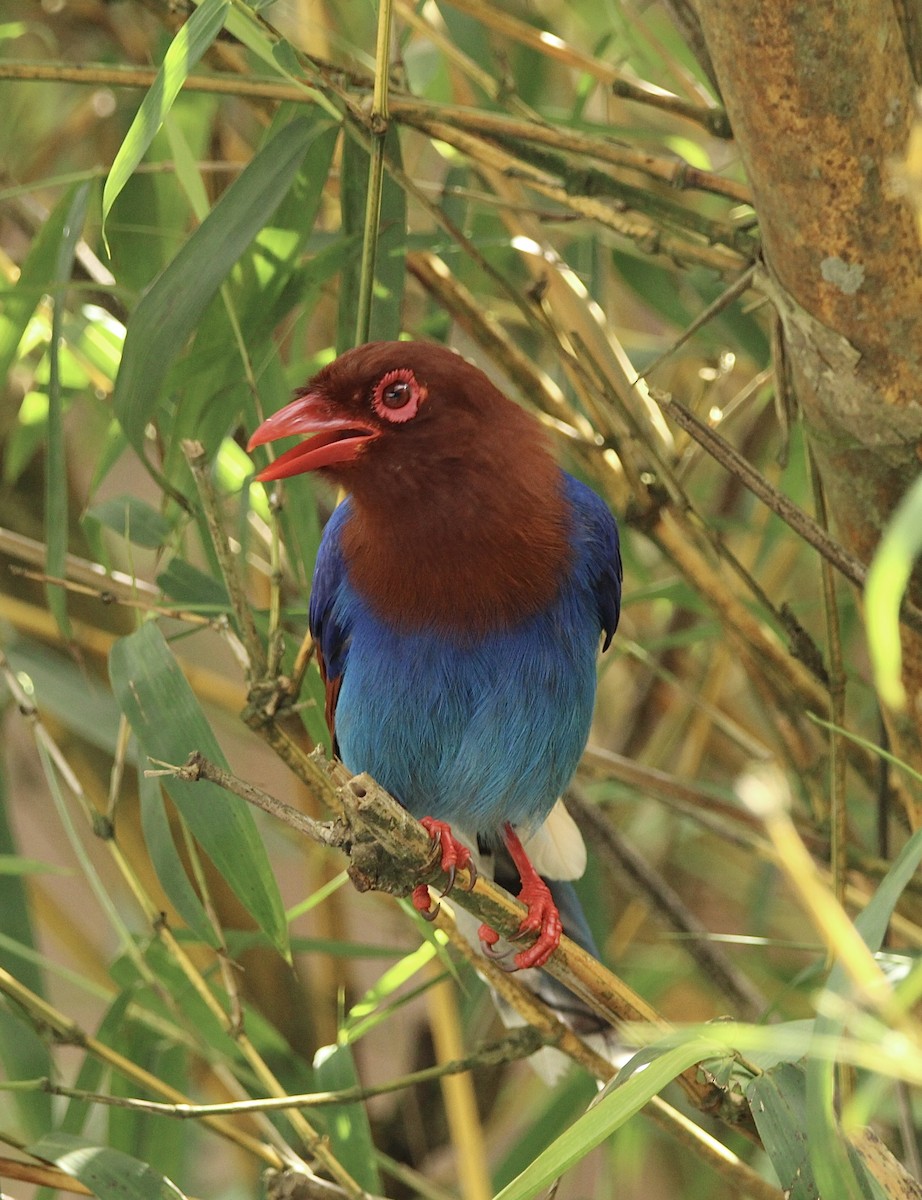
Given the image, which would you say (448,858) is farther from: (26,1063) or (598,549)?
(26,1063)

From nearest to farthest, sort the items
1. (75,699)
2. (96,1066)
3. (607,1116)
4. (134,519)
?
(607,1116), (134,519), (96,1066), (75,699)

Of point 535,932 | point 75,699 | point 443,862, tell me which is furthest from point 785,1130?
point 75,699

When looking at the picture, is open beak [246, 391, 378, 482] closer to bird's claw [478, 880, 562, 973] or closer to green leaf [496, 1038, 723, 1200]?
bird's claw [478, 880, 562, 973]

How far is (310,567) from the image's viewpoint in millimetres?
2424

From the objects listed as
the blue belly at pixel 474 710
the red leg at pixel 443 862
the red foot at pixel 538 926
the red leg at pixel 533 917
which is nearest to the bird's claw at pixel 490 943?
the red leg at pixel 533 917

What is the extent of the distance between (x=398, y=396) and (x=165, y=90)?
598 millimetres

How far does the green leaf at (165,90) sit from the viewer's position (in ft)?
5.04

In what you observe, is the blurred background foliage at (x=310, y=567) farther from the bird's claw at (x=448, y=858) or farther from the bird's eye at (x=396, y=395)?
the bird's claw at (x=448, y=858)

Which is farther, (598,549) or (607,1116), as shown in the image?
(598,549)

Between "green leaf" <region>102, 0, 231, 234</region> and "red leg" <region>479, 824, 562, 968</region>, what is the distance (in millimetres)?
1085

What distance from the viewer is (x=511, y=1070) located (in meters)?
3.80

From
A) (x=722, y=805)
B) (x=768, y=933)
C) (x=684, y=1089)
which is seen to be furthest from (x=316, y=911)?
(x=684, y=1089)

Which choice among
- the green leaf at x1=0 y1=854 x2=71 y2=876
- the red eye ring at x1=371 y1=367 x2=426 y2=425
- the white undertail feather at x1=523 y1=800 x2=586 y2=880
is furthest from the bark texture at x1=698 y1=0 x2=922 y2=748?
the green leaf at x1=0 y1=854 x2=71 y2=876

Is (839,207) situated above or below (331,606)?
above
